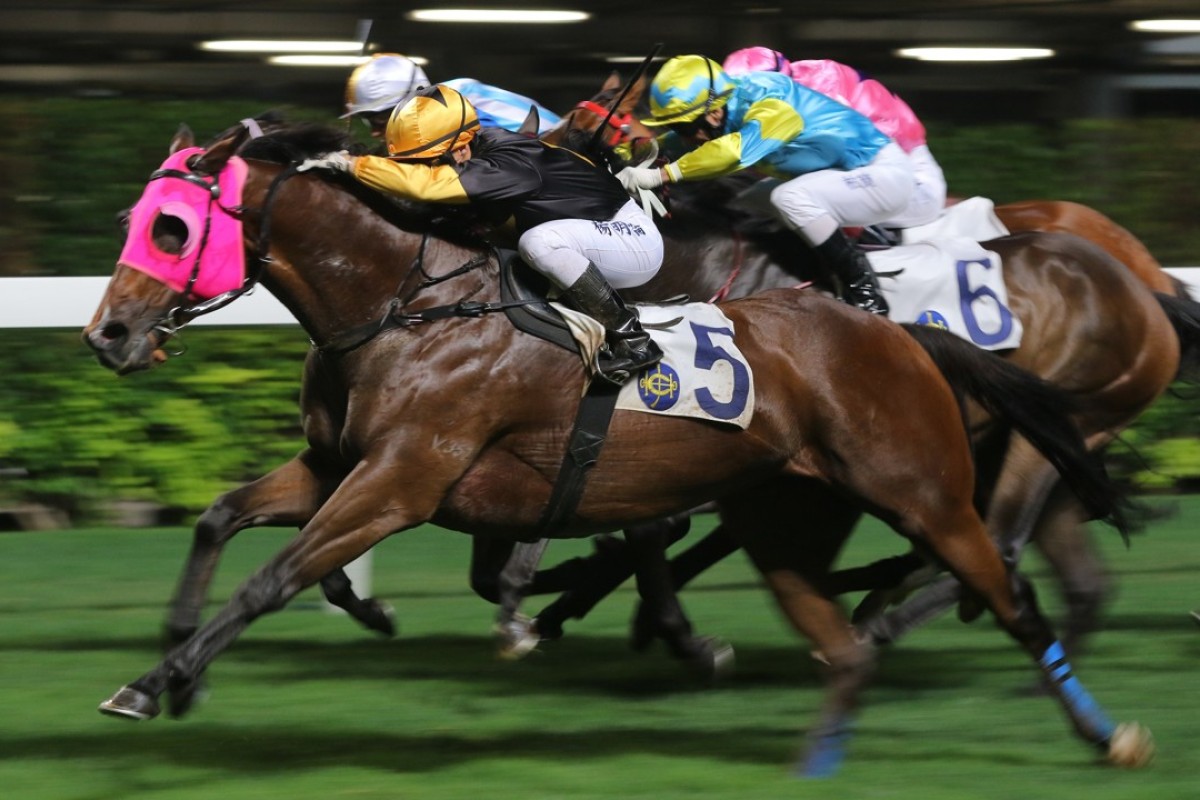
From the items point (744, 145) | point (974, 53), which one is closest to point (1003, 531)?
point (744, 145)

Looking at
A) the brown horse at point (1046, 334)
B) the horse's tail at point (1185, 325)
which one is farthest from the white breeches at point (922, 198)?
the horse's tail at point (1185, 325)

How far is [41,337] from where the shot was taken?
788 centimetres

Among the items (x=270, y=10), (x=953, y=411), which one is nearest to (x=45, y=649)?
(x=953, y=411)

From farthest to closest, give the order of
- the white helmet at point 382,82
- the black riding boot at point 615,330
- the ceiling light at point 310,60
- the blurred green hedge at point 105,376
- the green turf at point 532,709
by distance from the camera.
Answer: the ceiling light at point 310,60
the blurred green hedge at point 105,376
the white helmet at point 382,82
the black riding boot at point 615,330
the green turf at point 532,709

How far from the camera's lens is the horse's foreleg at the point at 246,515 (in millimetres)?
4910

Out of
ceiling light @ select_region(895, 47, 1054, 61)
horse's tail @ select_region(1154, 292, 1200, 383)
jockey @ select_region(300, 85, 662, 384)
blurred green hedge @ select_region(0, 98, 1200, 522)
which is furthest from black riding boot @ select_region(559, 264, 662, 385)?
ceiling light @ select_region(895, 47, 1054, 61)

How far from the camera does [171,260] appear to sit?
13.8 feet

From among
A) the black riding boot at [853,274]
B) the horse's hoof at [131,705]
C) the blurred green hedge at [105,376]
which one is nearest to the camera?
the horse's hoof at [131,705]

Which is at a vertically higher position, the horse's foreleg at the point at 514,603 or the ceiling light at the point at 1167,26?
the horse's foreleg at the point at 514,603

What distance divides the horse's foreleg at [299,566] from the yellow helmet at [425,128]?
79cm

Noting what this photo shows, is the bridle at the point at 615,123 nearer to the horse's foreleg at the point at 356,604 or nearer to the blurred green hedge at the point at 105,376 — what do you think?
the horse's foreleg at the point at 356,604

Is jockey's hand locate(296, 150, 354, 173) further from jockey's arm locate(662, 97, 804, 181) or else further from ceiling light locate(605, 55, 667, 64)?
ceiling light locate(605, 55, 667, 64)

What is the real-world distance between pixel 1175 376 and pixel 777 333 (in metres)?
2.02

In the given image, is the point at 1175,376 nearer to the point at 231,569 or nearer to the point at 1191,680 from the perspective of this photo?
the point at 1191,680
